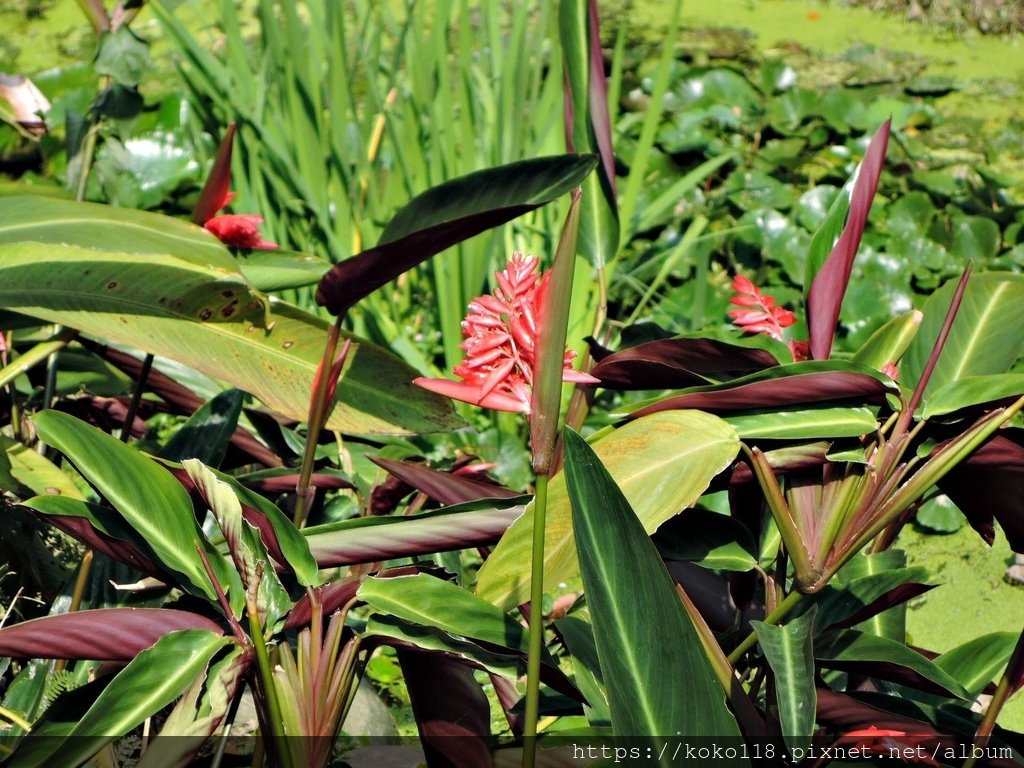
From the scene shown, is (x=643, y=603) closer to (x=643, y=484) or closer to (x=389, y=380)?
(x=643, y=484)

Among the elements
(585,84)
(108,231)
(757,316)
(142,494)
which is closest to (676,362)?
(757,316)

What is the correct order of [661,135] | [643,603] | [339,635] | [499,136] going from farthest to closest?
[661,135] → [499,136] → [339,635] → [643,603]

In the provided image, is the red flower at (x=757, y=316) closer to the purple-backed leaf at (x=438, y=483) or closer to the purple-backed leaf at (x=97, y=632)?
the purple-backed leaf at (x=438, y=483)

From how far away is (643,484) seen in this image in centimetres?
82

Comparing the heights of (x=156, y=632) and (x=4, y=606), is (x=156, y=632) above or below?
above

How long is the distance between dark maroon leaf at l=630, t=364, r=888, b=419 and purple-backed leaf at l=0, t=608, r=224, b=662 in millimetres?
421

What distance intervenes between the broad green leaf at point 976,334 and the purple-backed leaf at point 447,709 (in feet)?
1.62

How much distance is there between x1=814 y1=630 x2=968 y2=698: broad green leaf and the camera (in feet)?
2.83

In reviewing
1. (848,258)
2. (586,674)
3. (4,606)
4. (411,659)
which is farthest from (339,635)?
(4,606)

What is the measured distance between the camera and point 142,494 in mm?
850

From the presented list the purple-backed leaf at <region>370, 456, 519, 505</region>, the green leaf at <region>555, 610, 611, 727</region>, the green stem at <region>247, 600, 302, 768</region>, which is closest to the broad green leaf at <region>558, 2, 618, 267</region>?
the purple-backed leaf at <region>370, 456, 519, 505</region>

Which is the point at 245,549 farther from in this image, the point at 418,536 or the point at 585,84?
the point at 585,84

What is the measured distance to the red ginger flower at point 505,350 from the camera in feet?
2.35

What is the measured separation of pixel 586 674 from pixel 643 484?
0.56ft
